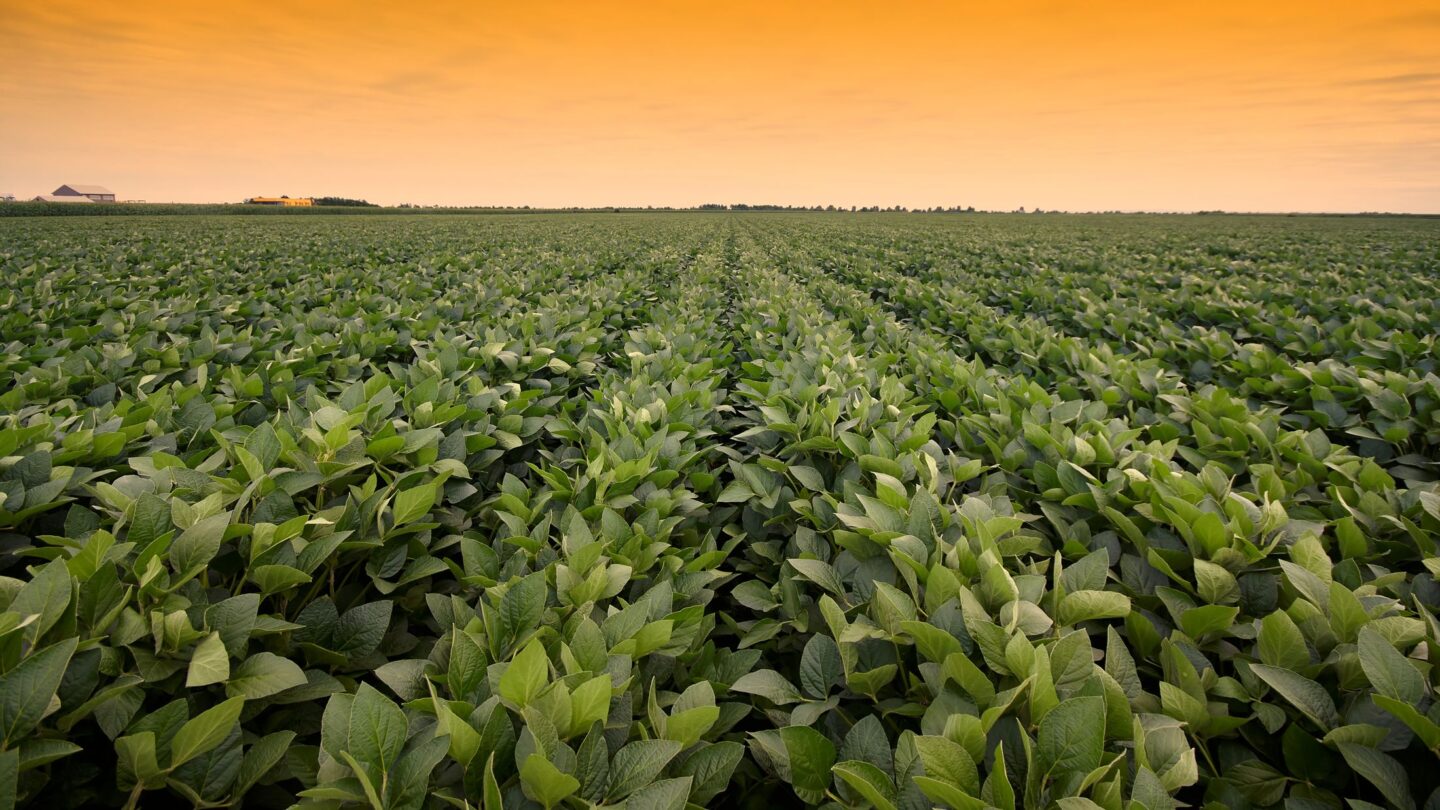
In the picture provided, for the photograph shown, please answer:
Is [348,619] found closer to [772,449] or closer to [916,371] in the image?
[772,449]

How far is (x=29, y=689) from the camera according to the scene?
1236 mm

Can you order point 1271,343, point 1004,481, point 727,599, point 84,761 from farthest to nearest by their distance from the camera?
point 1271,343, point 727,599, point 1004,481, point 84,761

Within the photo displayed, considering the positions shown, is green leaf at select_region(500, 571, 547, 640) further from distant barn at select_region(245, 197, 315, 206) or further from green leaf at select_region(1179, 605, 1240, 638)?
distant barn at select_region(245, 197, 315, 206)

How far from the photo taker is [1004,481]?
108 inches

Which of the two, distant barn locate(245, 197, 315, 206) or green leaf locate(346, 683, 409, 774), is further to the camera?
distant barn locate(245, 197, 315, 206)

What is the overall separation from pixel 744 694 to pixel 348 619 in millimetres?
1255

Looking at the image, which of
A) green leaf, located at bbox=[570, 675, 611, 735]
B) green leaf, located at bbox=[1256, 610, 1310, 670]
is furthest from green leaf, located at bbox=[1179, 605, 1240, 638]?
green leaf, located at bbox=[570, 675, 611, 735]

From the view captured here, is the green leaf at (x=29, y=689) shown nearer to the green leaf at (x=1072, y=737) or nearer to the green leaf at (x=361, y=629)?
the green leaf at (x=361, y=629)

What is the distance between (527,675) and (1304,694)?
176cm

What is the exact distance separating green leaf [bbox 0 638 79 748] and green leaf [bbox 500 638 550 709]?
2.72 ft

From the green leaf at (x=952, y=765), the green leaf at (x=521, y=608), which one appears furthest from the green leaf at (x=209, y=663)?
the green leaf at (x=952, y=765)

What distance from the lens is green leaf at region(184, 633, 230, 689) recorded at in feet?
4.60

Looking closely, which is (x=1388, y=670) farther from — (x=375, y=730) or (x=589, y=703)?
(x=375, y=730)

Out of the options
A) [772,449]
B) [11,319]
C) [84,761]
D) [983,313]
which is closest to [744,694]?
[772,449]
